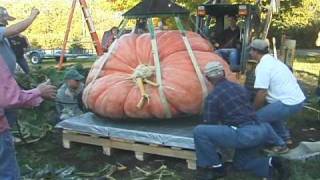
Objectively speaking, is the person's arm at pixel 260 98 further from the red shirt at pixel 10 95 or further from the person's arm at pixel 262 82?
the red shirt at pixel 10 95

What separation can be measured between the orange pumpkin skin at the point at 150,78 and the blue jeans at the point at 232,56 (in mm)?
2675

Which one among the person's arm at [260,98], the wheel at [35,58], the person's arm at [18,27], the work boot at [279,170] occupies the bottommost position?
the wheel at [35,58]

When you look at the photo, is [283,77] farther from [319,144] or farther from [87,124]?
[87,124]

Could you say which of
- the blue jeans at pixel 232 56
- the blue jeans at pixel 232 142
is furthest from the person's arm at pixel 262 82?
the blue jeans at pixel 232 56

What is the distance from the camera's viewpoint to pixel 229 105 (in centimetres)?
472

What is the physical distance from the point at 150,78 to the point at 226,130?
1.31 metres

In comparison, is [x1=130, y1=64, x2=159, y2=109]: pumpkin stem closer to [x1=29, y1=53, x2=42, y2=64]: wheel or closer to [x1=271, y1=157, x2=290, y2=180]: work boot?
[x1=271, y1=157, x2=290, y2=180]: work boot

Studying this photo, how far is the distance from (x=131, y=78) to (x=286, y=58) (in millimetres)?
5304

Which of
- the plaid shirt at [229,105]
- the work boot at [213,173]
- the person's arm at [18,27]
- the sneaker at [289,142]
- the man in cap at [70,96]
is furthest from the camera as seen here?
the man in cap at [70,96]

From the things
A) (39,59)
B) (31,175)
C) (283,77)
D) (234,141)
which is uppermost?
(283,77)

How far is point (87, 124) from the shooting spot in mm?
5863

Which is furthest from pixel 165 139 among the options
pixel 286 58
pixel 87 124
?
pixel 286 58

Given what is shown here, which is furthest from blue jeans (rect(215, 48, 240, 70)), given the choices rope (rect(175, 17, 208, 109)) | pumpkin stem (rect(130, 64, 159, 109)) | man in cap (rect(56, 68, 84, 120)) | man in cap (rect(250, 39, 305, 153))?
pumpkin stem (rect(130, 64, 159, 109))

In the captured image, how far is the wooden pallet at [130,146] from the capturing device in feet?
17.3
